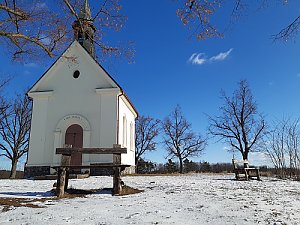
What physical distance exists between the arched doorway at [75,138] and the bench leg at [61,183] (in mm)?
9980

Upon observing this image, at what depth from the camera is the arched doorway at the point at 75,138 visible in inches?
693

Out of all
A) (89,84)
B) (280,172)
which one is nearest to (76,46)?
(89,84)

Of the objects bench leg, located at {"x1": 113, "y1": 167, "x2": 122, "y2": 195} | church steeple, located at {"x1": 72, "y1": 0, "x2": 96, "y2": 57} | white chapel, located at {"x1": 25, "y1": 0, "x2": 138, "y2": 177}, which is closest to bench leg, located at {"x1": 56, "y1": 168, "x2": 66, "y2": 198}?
bench leg, located at {"x1": 113, "y1": 167, "x2": 122, "y2": 195}

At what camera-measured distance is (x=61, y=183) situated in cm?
750

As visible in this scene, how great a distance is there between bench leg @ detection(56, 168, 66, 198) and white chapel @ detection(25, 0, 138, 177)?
9181 mm

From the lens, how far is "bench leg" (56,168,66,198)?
7.39 meters

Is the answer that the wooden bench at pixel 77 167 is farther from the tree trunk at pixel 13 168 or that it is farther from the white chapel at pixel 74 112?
the tree trunk at pixel 13 168

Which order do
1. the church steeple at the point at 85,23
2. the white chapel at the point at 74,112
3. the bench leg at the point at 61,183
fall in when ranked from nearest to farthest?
the bench leg at the point at 61,183 → the church steeple at the point at 85,23 → the white chapel at the point at 74,112

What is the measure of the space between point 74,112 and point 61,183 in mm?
10788

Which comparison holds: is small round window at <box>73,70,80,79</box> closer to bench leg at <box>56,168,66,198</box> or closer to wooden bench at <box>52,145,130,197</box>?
wooden bench at <box>52,145,130,197</box>

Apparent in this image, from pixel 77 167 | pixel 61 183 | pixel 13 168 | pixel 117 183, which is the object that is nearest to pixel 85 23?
pixel 77 167

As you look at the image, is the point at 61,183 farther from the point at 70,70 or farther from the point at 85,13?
the point at 70,70

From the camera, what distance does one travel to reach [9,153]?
97.5 ft

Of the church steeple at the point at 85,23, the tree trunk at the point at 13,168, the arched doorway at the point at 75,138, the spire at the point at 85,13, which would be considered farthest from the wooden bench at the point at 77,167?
the tree trunk at the point at 13,168
